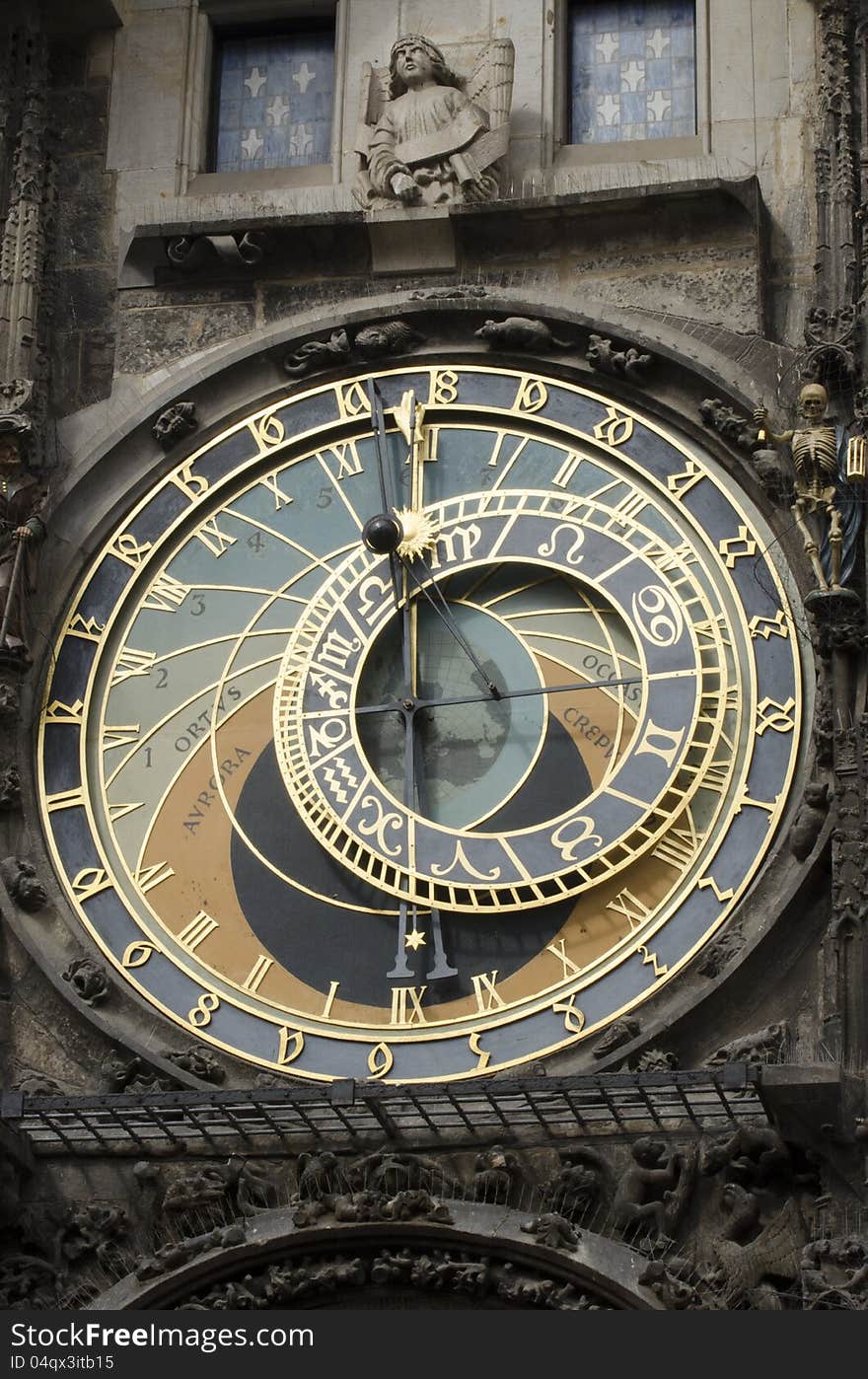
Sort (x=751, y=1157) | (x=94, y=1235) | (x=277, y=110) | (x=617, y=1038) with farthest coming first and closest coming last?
(x=277, y=110)
(x=617, y=1038)
(x=94, y=1235)
(x=751, y=1157)

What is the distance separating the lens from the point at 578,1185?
553 inches

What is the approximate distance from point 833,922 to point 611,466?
256cm

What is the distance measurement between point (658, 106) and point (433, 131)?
108 cm

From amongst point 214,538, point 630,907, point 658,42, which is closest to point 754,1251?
point 630,907

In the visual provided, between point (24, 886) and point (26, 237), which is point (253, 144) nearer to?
point (26, 237)

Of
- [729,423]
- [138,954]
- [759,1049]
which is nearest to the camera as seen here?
[759,1049]

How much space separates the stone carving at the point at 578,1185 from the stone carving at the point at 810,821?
1443 mm

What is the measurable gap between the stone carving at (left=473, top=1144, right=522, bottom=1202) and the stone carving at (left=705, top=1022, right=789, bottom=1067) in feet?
2.75

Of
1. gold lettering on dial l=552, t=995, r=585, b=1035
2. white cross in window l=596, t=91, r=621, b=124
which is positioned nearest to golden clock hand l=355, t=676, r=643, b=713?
gold lettering on dial l=552, t=995, r=585, b=1035

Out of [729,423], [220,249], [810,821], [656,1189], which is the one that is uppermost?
[220,249]

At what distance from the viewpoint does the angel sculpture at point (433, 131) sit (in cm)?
1630

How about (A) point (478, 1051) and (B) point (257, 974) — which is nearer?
(A) point (478, 1051)

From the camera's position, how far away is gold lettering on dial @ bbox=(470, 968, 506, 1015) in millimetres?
14742

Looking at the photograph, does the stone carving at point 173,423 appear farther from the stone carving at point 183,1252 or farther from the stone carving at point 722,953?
the stone carving at point 183,1252
